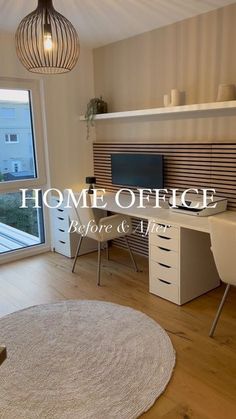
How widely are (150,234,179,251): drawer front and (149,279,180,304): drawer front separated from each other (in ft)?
1.06

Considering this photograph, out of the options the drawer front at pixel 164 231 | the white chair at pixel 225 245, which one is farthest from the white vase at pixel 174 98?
the white chair at pixel 225 245

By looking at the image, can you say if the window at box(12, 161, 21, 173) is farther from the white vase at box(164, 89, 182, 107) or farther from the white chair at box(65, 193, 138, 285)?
the white vase at box(164, 89, 182, 107)

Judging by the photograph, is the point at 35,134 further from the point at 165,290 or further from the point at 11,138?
the point at 165,290

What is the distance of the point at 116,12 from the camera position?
293 centimetres

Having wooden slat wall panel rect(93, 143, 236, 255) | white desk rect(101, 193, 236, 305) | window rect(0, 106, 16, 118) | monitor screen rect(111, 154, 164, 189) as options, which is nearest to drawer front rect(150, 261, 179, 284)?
white desk rect(101, 193, 236, 305)

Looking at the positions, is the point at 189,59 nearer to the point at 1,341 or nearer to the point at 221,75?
the point at 221,75

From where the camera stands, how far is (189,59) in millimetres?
3145

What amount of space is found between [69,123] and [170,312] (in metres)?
2.45

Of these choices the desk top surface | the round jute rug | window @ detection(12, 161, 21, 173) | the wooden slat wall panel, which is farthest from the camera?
window @ detection(12, 161, 21, 173)

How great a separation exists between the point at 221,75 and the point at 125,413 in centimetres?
258

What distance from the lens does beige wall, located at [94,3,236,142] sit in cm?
292

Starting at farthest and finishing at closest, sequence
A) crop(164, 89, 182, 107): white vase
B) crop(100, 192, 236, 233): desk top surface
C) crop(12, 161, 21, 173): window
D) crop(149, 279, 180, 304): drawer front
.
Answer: crop(12, 161, 21, 173): window
crop(164, 89, 182, 107): white vase
crop(149, 279, 180, 304): drawer front
crop(100, 192, 236, 233): desk top surface

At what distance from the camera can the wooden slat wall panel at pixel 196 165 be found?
297cm

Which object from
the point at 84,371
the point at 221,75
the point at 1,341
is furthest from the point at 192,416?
the point at 221,75
